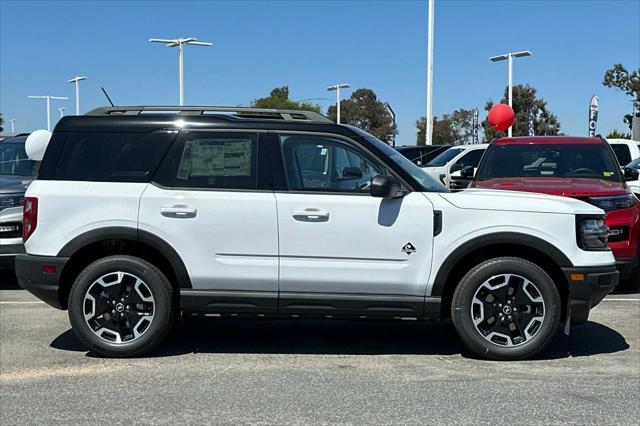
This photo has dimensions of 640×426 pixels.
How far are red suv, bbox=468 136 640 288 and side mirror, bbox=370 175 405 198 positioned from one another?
2940mm

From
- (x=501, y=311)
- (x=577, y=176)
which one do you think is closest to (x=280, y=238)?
(x=501, y=311)

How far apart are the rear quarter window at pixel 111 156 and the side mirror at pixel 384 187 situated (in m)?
1.66

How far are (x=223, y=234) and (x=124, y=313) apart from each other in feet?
3.34

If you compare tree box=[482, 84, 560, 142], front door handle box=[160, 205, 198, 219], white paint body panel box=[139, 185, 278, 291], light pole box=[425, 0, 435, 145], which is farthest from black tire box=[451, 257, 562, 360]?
tree box=[482, 84, 560, 142]

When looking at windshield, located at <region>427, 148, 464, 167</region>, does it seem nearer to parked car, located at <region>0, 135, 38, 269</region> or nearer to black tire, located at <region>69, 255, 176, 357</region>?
parked car, located at <region>0, 135, 38, 269</region>

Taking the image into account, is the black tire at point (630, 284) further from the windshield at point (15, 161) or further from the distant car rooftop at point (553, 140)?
the windshield at point (15, 161)

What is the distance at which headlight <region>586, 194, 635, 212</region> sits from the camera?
7.53m

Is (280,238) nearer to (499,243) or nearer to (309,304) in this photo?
(309,304)

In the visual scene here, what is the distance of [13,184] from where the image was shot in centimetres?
856

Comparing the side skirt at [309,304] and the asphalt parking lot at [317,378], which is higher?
the side skirt at [309,304]

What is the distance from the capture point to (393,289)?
530cm

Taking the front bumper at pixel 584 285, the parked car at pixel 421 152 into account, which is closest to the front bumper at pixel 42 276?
the front bumper at pixel 584 285

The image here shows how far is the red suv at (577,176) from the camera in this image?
7.48 meters

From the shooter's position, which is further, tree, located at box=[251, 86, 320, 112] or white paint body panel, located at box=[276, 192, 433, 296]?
tree, located at box=[251, 86, 320, 112]
